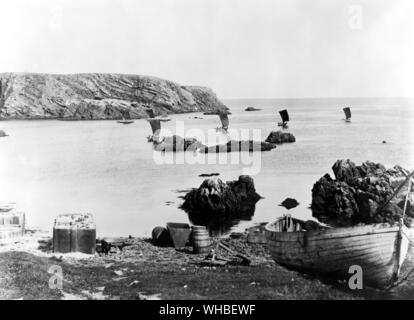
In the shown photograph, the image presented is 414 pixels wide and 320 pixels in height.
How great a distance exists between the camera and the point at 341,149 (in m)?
15.6

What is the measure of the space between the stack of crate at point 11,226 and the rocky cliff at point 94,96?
320cm

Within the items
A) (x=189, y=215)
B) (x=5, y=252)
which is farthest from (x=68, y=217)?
(x=189, y=215)

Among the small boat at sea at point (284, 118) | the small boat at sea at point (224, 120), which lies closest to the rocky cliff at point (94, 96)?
the small boat at sea at point (224, 120)

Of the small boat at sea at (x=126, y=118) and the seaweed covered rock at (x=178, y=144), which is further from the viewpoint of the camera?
the small boat at sea at (x=126, y=118)

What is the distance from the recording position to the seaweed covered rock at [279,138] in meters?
15.4

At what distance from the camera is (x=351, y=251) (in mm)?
12812

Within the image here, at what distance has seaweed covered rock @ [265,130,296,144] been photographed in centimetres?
1542

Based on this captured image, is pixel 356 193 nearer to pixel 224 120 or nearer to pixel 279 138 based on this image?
pixel 279 138

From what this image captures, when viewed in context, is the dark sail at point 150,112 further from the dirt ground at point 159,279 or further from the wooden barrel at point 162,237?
the dirt ground at point 159,279

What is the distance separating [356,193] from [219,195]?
391 centimetres

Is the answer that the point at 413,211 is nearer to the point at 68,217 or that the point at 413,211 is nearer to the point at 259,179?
the point at 259,179

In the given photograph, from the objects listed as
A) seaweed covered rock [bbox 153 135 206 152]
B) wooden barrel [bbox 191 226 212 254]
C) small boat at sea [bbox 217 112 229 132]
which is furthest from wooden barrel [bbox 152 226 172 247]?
small boat at sea [bbox 217 112 229 132]

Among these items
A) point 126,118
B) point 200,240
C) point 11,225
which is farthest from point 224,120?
point 11,225

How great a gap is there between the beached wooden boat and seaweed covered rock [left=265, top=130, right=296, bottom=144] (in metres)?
3.11
